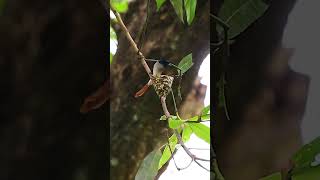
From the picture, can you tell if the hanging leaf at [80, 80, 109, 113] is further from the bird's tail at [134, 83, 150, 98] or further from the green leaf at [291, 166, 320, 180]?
the green leaf at [291, 166, 320, 180]

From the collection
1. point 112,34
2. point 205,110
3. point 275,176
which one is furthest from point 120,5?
point 275,176

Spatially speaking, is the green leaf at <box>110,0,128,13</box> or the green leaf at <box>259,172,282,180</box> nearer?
the green leaf at <box>259,172,282,180</box>

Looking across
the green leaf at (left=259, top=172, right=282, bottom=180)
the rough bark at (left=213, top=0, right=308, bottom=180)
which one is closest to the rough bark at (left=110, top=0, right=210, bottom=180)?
the rough bark at (left=213, top=0, right=308, bottom=180)

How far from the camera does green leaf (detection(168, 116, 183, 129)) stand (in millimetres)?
1154

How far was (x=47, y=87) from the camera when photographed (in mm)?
1104

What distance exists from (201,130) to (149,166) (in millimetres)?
146

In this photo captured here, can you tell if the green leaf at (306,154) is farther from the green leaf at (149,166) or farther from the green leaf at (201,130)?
the green leaf at (149,166)

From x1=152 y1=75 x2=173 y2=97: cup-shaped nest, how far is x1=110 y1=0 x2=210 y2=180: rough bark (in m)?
0.02

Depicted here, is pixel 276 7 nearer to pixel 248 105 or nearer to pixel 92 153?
pixel 248 105

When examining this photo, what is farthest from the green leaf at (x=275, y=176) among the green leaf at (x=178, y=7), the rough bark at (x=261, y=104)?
the green leaf at (x=178, y=7)

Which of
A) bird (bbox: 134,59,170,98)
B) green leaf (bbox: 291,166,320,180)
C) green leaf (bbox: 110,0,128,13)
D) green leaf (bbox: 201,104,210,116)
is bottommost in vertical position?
green leaf (bbox: 291,166,320,180)

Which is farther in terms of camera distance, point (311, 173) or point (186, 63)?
point (186, 63)

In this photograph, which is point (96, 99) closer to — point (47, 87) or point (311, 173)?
point (47, 87)

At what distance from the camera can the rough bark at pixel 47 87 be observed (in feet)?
3.58
